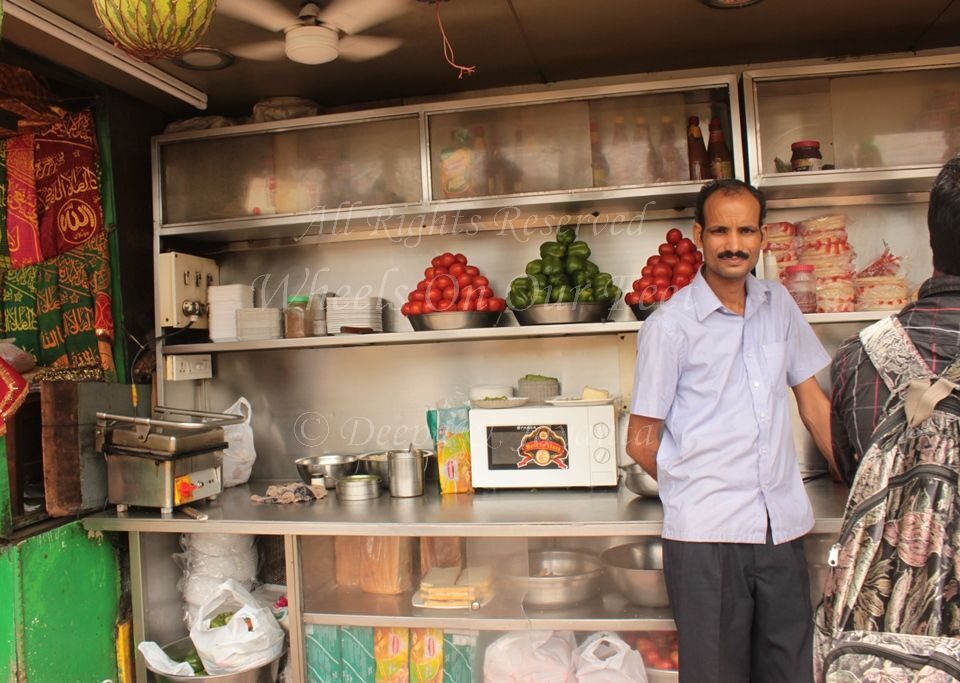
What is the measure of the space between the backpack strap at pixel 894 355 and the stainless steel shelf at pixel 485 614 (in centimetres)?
138

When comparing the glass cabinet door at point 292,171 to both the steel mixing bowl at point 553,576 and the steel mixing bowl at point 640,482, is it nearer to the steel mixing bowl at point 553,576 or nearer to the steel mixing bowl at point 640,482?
the steel mixing bowl at point 640,482

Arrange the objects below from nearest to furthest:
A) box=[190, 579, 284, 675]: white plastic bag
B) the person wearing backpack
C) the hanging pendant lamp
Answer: the person wearing backpack < the hanging pendant lamp < box=[190, 579, 284, 675]: white plastic bag

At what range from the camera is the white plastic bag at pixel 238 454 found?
327cm

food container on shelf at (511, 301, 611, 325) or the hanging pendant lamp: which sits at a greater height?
the hanging pendant lamp

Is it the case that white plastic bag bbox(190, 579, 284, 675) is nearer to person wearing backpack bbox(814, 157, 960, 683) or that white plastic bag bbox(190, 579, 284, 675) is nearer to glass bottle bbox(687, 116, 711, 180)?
person wearing backpack bbox(814, 157, 960, 683)

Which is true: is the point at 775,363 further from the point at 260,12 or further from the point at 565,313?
the point at 260,12

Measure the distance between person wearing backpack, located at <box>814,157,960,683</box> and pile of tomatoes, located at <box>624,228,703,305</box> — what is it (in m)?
1.60

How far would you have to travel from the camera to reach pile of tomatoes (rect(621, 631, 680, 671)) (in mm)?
2426

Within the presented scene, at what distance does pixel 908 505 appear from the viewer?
3.82 feet

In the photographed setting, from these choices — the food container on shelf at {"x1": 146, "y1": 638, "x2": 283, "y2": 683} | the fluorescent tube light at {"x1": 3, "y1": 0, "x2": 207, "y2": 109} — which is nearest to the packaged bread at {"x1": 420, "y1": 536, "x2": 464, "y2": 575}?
the food container on shelf at {"x1": 146, "y1": 638, "x2": 283, "y2": 683}

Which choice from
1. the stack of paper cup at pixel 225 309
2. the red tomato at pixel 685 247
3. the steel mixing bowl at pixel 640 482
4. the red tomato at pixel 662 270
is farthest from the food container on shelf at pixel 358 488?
the red tomato at pixel 685 247

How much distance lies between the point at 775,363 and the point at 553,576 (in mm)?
999

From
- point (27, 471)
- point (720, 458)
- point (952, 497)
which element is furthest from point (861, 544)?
point (27, 471)

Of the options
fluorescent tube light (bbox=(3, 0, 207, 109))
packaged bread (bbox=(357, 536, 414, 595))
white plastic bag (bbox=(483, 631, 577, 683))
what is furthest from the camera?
packaged bread (bbox=(357, 536, 414, 595))
